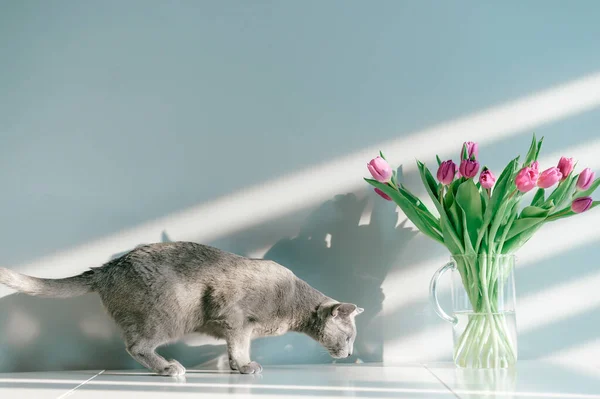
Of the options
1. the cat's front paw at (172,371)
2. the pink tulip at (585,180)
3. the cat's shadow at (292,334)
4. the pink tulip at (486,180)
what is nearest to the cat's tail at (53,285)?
the cat's shadow at (292,334)

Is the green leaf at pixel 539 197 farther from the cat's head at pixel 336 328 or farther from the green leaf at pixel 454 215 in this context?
the cat's head at pixel 336 328

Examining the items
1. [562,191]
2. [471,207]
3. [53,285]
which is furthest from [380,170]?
[53,285]

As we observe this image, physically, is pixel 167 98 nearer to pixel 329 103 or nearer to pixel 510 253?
pixel 329 103

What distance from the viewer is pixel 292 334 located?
1818 millimetres

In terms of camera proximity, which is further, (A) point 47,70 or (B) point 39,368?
(A) point 47,70

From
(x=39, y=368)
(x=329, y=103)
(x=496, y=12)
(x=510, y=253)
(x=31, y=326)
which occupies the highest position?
(x=496, y=12)

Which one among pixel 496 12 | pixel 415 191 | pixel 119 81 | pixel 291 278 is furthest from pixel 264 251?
pixel 496 12

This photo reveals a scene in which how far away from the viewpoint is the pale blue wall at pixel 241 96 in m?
1.82

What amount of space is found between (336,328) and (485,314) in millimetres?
362

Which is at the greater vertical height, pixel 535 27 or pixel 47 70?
pixel 535 27

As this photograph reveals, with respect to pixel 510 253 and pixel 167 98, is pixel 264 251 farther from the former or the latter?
pixel 510 253

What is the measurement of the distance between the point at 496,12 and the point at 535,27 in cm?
12

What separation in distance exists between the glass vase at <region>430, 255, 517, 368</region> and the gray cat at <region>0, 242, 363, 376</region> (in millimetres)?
264

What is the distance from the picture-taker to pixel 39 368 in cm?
174
